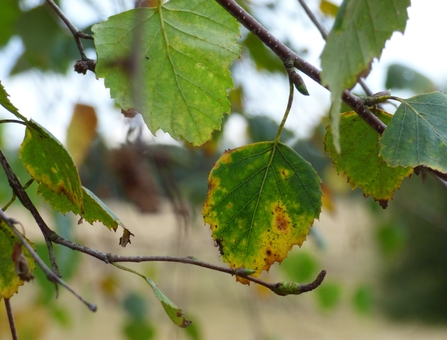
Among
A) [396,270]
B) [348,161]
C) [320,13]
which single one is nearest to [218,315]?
[396,270]

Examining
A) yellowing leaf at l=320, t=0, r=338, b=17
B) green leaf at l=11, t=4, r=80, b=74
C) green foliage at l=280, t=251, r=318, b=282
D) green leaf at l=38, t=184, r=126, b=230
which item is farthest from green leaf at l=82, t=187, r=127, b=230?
green foliage at l=280, t=251, r=318, b=282

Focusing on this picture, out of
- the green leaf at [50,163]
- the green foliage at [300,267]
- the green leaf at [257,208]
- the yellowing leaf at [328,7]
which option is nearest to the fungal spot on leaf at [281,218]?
the green leaf at [257,208]

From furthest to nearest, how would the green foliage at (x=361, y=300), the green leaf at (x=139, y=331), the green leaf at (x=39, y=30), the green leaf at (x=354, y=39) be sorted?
the green foliage at (x=361, y=300), the green leaf at (x=139, y=331), the green leaf at (x=39, y=30), the green leaf at (x=354, y=39)

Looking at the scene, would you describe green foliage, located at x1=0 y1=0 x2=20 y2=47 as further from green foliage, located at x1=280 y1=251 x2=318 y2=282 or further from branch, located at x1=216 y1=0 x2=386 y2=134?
green foliage, located at x1=280 y1=251 x2=318 y2=282

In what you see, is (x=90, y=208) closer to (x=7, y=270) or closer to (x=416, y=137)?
(x=7, y=270)

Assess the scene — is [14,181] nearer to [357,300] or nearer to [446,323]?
[357,300]

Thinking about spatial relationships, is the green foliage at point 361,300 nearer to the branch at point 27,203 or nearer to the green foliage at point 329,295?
the green foliage at point 329,295

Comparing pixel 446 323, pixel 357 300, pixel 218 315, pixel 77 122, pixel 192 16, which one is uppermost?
pixel 192 16
